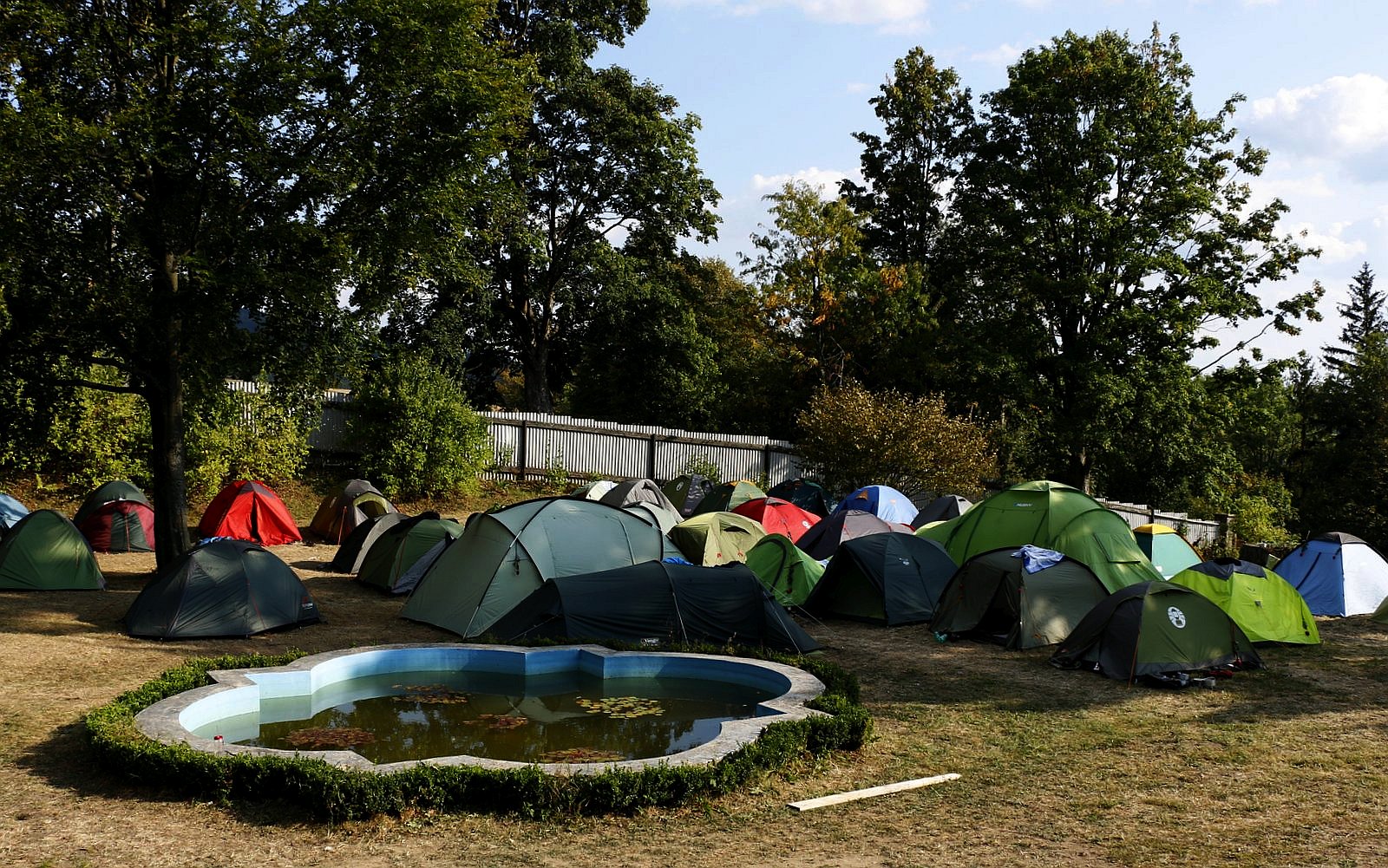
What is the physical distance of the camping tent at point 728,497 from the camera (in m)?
23.1

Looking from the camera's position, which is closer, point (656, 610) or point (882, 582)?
point (656, 610)

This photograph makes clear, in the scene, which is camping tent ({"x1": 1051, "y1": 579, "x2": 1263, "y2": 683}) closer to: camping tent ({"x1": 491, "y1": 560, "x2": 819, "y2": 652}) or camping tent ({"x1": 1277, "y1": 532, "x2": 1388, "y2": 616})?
camping tent ({"x1": 491, "y1": 560, "x2": 819, "y2": 652})

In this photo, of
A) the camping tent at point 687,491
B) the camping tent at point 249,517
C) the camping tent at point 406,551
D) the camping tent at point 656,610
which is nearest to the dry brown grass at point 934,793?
the camping tent at point 656,610

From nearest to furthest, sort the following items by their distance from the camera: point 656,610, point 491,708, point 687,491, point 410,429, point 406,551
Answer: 1. point 491,708
2. point 656,610
3. point 406,551
4. point 410,429
5. point 687,491

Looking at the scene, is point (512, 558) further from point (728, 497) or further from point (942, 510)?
point (942, 510)

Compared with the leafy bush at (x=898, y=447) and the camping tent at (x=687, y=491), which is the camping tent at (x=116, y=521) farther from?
the leafy bush at (x=898, y=447)

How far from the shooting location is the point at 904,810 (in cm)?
727

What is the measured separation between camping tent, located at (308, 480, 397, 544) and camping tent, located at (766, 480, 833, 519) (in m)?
8.97

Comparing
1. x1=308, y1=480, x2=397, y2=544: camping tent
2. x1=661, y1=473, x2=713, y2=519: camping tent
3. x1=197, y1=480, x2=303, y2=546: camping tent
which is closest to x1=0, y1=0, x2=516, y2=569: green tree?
x1=197, y1=480, x2=303, y2=546: camping tent

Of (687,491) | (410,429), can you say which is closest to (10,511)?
(410,429)

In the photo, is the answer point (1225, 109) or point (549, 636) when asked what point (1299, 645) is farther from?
point (1225, 109)

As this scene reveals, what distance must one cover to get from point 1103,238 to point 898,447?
8647mm

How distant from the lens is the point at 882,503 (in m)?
23.2

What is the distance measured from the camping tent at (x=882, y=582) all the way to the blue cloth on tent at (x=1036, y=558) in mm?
1673
